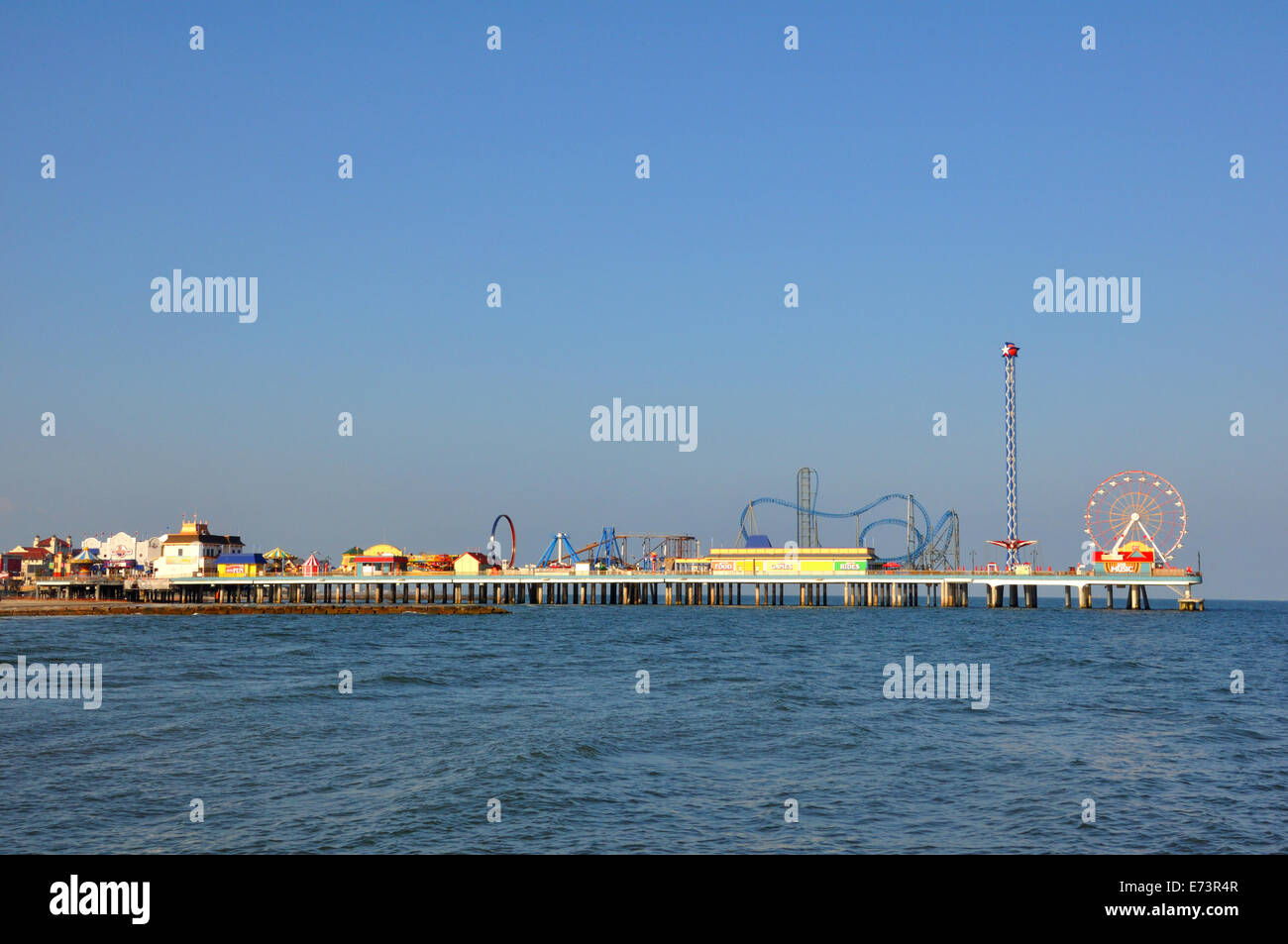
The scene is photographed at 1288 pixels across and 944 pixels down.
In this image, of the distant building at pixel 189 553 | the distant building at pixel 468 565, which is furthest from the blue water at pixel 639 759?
the distant building at pixel 189 553

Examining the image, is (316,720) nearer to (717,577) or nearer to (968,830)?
(968,830)

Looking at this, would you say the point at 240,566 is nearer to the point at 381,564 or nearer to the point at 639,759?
the point at 381,564

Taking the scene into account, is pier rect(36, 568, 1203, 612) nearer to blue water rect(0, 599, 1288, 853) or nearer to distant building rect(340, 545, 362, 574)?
distant building rect(340, 545, 362, 574)

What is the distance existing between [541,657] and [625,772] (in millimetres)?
28945

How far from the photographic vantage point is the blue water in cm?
1585

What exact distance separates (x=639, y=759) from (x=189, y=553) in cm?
13817

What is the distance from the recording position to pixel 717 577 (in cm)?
12300

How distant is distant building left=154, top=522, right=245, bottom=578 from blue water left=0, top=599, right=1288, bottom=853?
4016 inches

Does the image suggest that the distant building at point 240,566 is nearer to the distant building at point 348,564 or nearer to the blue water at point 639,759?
the distant building at point 348,564

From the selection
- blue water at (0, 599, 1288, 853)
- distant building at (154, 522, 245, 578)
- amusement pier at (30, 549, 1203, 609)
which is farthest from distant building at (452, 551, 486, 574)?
blue water at (0, 599, 1288, 853)

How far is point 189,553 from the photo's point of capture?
143000mm

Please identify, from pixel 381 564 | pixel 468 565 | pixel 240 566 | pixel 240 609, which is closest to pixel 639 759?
pixel 240 609
